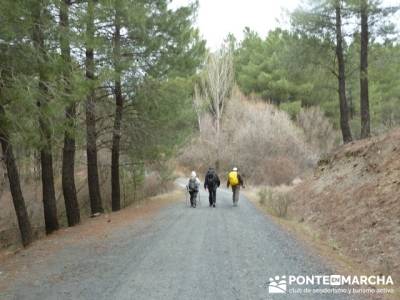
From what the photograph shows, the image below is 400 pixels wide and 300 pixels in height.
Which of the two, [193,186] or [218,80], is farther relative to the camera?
[218,80]

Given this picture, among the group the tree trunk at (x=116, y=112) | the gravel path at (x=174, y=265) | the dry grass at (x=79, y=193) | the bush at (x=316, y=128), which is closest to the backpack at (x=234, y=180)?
the tree trunk at (x=116, y=112)

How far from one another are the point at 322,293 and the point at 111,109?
14.4m

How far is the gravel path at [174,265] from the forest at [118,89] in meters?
2.86

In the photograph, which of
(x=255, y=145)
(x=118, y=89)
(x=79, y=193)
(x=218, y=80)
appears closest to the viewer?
(x=118, y=89)

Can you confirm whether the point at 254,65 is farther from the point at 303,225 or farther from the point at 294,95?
the point at 303,225

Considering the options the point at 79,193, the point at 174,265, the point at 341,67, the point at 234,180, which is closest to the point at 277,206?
the point at 234,180

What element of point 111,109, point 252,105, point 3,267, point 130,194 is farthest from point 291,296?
point 252,105

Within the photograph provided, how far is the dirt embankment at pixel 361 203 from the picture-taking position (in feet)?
35.4

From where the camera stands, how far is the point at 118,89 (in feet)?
65.3

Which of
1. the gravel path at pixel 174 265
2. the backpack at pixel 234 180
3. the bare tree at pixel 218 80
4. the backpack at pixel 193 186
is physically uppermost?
the bare tree at pixel 218 80

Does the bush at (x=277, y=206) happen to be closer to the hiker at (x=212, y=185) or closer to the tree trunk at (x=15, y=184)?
the hiker at (x=212, y=185)

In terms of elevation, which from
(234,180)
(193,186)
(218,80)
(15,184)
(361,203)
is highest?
(218,80)

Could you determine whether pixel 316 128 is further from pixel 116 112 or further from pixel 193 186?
pixel 116 112

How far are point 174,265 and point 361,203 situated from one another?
7342mm
